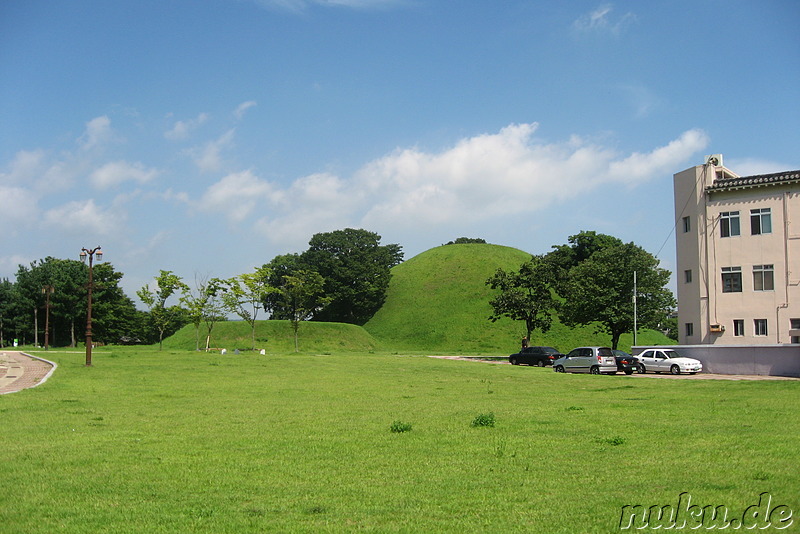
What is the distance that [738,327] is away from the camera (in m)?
46.1

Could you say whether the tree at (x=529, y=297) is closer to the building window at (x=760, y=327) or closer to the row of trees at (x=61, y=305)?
the building window at (x=760, y=327)

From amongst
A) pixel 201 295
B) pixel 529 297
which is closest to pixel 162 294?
pixel 201 295

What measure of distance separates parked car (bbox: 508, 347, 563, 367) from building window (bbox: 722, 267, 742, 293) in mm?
12685

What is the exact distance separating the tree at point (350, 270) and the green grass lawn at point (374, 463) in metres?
86.3

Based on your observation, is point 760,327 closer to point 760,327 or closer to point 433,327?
point 760,327

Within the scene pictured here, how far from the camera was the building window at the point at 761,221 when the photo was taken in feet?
148

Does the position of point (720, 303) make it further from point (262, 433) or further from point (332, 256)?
point (332, 256)

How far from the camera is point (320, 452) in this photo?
10914 mm

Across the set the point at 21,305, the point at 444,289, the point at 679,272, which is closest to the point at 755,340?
the point at 679,272

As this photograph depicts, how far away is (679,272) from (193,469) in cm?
4690

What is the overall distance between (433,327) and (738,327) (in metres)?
54.8

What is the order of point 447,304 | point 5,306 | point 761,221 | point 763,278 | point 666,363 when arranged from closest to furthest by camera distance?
point 666,363 → point 763,278 → point 761,221 → point 5,306 → point 447,304

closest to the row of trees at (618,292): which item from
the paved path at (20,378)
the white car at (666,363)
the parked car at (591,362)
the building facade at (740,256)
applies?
the building facade at (740,256)

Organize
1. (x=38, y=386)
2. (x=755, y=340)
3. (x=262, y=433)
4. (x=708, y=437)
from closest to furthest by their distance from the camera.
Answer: (x=708, y=437) < (x=262, y=433) < (x=38, y=386) < (x=755, y=340)
